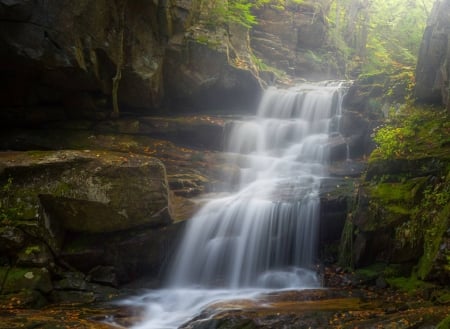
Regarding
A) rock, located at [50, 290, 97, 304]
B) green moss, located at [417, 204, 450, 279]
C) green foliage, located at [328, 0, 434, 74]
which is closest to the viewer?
green moss, located at [417, 204, 450, 279]

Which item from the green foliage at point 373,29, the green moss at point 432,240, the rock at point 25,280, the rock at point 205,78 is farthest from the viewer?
the green foliage at point 373,29

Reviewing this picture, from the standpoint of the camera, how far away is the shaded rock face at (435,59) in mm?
9852

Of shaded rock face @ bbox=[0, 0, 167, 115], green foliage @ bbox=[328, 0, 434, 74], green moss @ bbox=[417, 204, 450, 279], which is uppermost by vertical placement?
green foliage @ bbox=[328, 0, 434, 74]

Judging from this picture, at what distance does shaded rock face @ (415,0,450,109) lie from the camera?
32.3ft

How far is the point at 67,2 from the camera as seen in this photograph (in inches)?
397

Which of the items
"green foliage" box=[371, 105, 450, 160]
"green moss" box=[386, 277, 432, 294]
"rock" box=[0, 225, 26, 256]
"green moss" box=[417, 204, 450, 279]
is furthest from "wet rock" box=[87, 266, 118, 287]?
"green foliage" box=[371, 105, 450, 160]

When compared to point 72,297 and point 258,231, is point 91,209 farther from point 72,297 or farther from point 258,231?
point 258,231

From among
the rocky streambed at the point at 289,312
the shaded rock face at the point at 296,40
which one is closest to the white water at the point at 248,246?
the rocky streambed at the point at 289,312

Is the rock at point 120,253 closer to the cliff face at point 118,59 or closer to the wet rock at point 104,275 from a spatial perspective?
the wet rock at point 104,275

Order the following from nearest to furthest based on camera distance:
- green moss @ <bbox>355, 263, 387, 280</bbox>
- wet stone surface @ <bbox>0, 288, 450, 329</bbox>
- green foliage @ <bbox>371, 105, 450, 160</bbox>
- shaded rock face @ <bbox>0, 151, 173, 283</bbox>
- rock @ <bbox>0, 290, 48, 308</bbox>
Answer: wet stone surface @ <bbox>0, 288, 450, 329</bbox>, rock @ <bbox>0, 290, 48, 308</bbox>, green moss @ <bbox>355, 263, 387, 280</bbox>, green foliage @ <bbox>371, 105, 450, 160</bbox>, shaded rock face @ <bbox>0, 151, 173, 283</bbox>

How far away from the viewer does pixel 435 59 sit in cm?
1030

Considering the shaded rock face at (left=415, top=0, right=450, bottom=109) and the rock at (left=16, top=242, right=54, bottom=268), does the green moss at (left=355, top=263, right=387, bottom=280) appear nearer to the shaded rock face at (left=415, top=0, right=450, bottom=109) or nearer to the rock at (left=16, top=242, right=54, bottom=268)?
the shaded rock face at (left=415, top=0, right=450, bottom=109)

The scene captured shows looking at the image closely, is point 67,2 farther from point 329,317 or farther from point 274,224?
point 329,317

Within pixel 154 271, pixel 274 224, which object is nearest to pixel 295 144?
pixel 274 224
